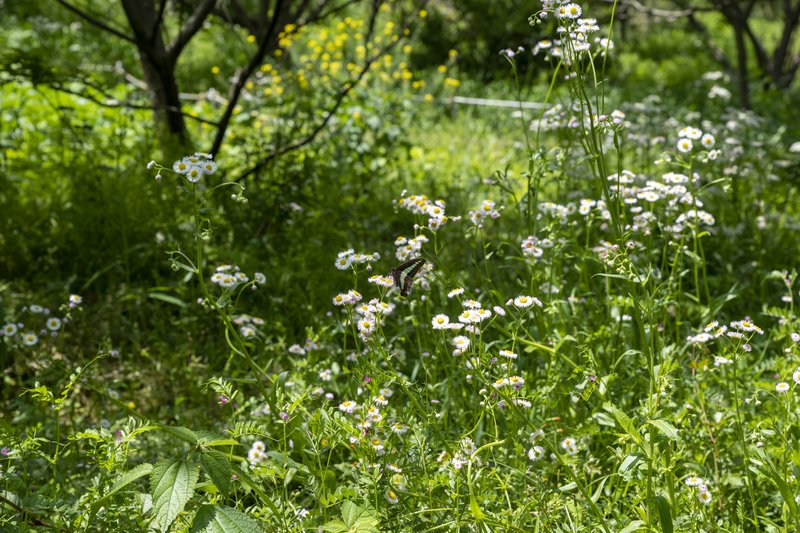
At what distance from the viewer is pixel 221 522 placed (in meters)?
1.46

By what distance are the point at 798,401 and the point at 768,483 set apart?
Result: 0.32 meters

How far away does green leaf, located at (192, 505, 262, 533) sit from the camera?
4.76 ft

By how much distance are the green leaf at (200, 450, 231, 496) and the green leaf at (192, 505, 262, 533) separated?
54 mm

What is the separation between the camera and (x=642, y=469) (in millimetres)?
1869

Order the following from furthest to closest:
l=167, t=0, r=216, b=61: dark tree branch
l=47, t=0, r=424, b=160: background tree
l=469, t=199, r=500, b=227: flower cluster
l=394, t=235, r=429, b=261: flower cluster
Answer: l=167, t=0, r=216, b=61: dark tree branch → l=47, t=0, r=424, b=160: background tree → l=469, t=199, r=500, b=227: flower cluster → l=394, t=235, r=429, b=261: flower cluster

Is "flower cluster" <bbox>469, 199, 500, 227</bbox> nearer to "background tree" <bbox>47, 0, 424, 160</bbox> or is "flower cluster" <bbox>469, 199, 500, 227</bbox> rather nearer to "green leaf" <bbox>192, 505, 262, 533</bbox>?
"green leaf" <bbox>192, 505, 262, 533</bbox>

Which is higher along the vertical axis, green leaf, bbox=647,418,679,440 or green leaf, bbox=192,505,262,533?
green leaf, bbox=647,418,679,440

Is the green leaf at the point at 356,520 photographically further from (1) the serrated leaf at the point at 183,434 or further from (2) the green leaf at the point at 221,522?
(1) the serrated leaf at the point at 183,434

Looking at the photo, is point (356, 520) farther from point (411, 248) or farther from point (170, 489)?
point (411, 248)

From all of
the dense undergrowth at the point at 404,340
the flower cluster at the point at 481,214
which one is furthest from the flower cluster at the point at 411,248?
the flower cluster at the point at 481,214

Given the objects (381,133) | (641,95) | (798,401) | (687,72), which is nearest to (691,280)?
(798,401)

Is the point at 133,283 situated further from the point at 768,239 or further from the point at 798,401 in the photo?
the point at 768,239

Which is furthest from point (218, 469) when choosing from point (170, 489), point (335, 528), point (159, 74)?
point (159, 74)

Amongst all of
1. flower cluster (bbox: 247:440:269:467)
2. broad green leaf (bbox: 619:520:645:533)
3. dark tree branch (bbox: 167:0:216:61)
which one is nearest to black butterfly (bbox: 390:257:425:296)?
flower cluster (bbox: 247:440:269:467)
